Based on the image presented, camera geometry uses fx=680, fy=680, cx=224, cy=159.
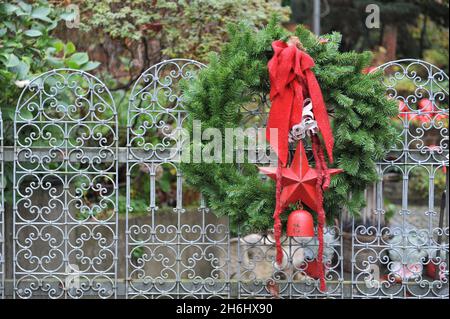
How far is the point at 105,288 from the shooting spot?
5230 millimetres

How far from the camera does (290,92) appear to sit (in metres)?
4.80

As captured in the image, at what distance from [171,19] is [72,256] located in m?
2.52

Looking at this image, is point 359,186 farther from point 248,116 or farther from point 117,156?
point 117,156

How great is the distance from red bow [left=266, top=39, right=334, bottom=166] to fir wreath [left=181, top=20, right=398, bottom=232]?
155 millimetres

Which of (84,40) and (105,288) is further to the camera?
(84,40)

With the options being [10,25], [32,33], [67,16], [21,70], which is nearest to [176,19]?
[67,16]

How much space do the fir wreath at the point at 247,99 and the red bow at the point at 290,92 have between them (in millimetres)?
155

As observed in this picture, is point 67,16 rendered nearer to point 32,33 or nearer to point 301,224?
point 32,33

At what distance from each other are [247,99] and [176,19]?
2.09 metres

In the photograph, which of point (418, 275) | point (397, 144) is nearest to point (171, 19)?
point (397, 144)

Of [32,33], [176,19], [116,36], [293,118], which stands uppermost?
[176,19]

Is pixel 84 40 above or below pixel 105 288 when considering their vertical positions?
above

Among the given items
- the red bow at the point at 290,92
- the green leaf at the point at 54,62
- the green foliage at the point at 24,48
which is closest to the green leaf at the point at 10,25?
the green foliage at the point at 24,48

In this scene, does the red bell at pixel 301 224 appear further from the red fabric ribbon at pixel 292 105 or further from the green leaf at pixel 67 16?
the green leaf at pixel 67 16
